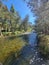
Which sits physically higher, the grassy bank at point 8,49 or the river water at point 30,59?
the river water at point 30,59

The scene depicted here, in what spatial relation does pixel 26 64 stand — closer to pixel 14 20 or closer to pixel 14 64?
pixel 14 64

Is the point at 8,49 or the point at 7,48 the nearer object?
the point at 8,49

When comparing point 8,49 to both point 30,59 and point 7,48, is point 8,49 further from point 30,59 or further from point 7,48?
point 30,59

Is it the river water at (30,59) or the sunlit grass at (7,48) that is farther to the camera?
the sunlit grass at (7,48)

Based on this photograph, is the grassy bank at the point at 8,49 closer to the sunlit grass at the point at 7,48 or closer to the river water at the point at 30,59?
the sunlit grass at the point at 7,48

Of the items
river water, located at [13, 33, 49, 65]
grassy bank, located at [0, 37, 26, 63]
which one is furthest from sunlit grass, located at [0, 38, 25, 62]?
river water, located at [13, 33, 49, 65]

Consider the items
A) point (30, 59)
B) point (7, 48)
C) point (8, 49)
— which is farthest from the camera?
point (7, 48)

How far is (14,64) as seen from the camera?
15.4 m

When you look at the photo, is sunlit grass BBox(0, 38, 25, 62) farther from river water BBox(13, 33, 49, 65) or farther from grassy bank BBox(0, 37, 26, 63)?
river water BBox(13, 33, 49, 65)

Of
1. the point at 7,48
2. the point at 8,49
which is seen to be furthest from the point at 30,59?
the point at 7,48

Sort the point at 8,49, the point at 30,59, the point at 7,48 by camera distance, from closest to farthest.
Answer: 1. the point at 30,59
2. the point at 8,49
3. the point at 7,48

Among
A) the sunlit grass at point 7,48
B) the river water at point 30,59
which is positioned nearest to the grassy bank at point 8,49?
Answer: the sunlit grass at point 7,48

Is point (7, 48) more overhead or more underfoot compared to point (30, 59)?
more underfoot

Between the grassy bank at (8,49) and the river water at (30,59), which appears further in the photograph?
the grassy bank at (8,49)
